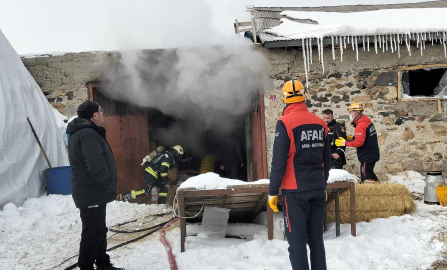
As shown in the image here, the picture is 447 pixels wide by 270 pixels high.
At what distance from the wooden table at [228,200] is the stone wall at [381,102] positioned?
296cm

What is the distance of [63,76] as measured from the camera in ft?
24.7

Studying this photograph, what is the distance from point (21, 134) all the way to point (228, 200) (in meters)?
4.38

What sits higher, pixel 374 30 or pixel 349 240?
pixel 374 30

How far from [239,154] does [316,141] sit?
7.85m

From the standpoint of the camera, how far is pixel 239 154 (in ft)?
35.8

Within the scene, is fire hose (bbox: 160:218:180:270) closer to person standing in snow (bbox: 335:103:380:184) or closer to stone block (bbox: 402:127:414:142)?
person standing in snow (bbox: 335:103:380:184)

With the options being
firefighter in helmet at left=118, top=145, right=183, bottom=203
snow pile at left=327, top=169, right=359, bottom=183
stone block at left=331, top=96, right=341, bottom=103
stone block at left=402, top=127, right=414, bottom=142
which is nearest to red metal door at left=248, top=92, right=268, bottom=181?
stone block at left=331, top=96, right=341, bottom=103

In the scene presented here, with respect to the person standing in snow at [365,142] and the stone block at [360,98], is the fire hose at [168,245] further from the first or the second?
the stone block at [360,98]

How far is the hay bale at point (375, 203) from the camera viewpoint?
4.96 m

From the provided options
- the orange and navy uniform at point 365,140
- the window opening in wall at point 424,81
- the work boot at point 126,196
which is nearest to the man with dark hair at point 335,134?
the orange and navy uniform at point 365,140

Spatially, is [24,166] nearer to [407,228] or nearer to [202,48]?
[202,48]

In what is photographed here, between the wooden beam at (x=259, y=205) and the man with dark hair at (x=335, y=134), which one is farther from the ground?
the man with dark hair at (x=335, y=134)

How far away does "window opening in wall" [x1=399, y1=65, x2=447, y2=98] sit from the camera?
744cm

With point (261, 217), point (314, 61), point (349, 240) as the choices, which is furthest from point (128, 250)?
point (314, 61)
